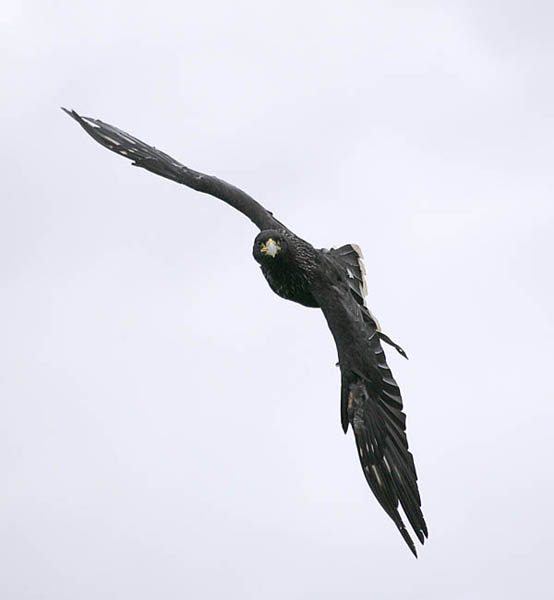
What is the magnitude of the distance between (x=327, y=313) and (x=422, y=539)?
3981 millimetres

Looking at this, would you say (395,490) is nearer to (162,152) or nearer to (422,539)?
(422,539)

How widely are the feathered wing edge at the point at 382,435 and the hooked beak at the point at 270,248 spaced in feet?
7.60

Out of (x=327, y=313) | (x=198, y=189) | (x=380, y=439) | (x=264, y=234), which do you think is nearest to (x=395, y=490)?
(x=380, y=439)

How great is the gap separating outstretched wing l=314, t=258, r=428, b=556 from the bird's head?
1.50 meters

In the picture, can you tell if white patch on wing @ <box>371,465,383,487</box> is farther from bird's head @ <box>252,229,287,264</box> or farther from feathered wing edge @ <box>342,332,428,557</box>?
bird's head @ <box>252,229,287,264</box>

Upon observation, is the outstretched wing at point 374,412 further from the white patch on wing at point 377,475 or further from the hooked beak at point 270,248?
the hooked beak at point 270,248

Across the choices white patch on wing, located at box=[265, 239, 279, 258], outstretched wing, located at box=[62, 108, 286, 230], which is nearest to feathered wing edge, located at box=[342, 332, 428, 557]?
white patch on wing, located at box=[265, 239, 279, 258]

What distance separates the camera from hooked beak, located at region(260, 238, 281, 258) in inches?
1016

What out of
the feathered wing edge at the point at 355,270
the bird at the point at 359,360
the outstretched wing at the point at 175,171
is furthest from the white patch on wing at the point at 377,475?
the outstretched wing at the point at 175,171

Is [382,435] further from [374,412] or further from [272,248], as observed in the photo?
[272,248]

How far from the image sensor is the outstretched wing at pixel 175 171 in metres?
28.3

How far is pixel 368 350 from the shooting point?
2466cm

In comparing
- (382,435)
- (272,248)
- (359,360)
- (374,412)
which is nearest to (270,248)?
(272,248)

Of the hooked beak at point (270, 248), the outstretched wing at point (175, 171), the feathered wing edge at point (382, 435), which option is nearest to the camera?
the feathered wing edge at point (382, 435)
